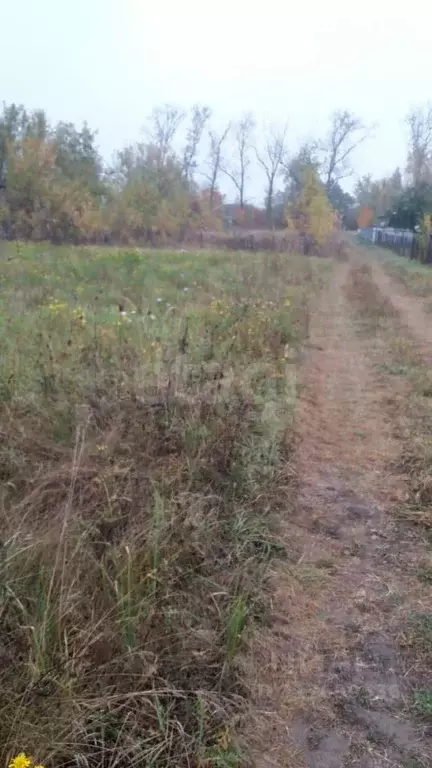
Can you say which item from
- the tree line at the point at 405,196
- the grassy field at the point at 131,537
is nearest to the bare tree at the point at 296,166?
the tree line at the point at 405,196

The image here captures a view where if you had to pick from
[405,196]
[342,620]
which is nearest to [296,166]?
[405,196]

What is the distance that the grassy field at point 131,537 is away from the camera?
2.09 meters

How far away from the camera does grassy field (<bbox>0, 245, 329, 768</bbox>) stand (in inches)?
82.1

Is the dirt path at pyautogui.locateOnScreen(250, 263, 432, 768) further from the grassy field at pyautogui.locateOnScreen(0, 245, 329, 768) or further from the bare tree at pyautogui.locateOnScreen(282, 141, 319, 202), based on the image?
the bare tree at pyautogui.locateOnScreen(282, 141, 319, 202)

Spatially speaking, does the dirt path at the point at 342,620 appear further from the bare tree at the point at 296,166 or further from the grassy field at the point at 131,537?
the bare tree at the point at 296,166

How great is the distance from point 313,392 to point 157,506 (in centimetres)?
385

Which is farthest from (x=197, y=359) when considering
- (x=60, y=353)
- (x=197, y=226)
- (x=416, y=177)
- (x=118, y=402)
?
(x=416, y=177)

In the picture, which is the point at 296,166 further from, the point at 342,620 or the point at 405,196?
the point at 342,620

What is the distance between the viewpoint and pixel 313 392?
6.57 m

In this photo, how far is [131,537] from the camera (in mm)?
2807

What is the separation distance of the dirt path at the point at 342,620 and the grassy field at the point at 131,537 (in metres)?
0.16

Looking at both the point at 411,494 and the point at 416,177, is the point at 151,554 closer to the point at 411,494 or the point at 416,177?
the point at 411,494

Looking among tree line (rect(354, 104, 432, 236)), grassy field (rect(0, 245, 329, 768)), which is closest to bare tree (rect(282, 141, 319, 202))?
tree line (rect(354, 104, 432, 236))

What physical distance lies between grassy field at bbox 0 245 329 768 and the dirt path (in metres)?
0.16
